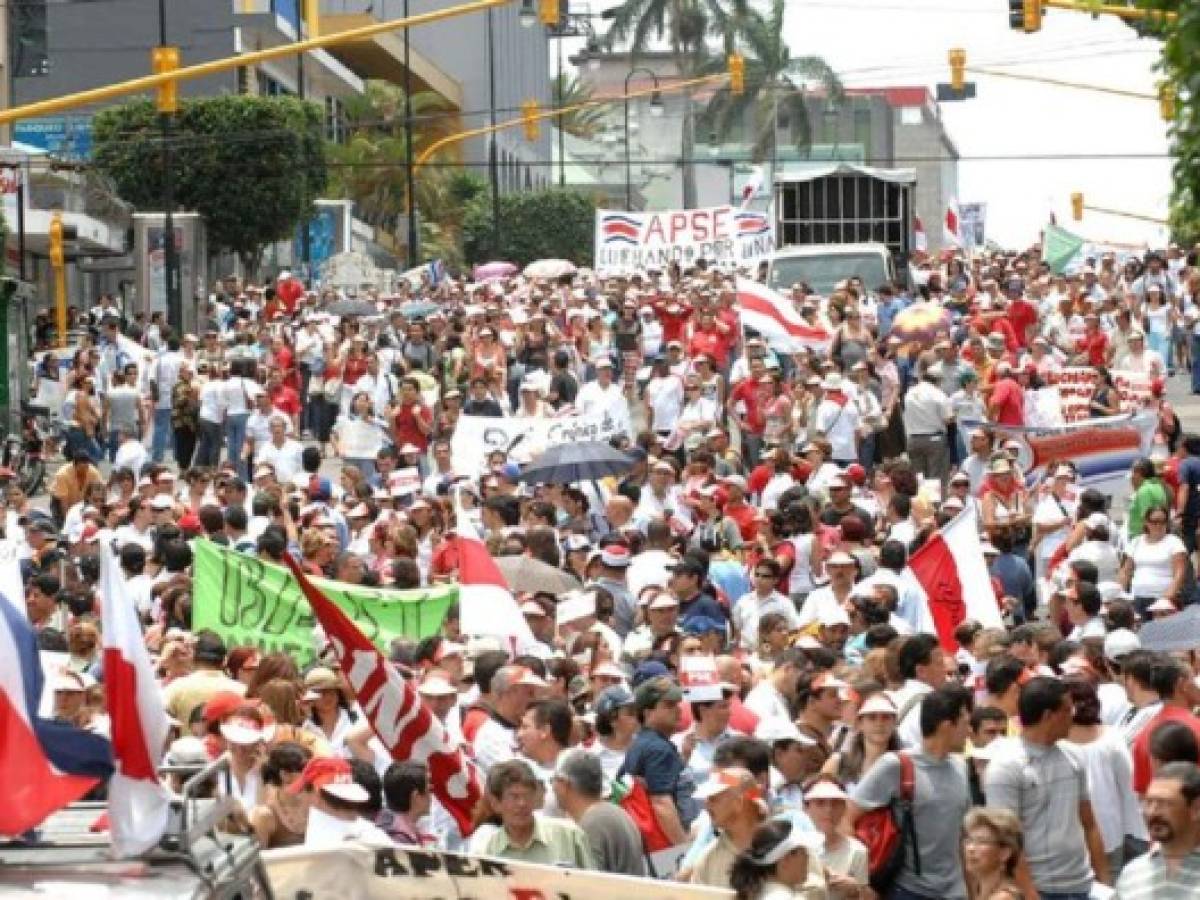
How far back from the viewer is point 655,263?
57.2 metres

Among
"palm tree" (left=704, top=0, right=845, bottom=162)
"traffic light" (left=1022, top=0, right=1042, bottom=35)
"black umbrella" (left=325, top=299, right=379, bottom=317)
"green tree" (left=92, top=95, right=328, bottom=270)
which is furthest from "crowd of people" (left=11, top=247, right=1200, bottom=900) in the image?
"palm tree" (left=704, top=0, right=845, bottom=162)

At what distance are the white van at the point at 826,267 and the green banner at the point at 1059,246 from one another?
11317 mm

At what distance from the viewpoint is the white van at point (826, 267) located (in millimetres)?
43688

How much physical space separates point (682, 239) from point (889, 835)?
4418 centimetres

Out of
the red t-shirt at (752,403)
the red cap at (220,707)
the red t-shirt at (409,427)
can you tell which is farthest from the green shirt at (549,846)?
the red t-shirt at (409,427)

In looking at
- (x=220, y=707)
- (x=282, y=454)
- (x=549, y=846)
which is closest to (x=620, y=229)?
(x=282, y=454)

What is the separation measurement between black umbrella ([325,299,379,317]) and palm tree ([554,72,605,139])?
73.7 metres

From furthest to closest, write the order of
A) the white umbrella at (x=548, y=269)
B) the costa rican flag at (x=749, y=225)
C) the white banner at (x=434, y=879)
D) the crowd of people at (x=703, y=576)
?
the white umbrella at (x=548, y=269), the costa rican flag at (x=749, y=225), the crowd of people at (x=703, y=576), the white banner at (x=434, y=879)

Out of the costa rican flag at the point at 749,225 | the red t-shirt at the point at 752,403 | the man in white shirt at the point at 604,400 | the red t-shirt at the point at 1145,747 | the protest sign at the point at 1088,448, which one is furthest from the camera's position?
the costa rican flag at the point at 749,225

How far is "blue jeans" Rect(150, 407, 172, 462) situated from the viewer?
116ft

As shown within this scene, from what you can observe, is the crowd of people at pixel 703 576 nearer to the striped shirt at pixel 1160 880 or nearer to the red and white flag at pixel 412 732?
the striped shirt at pixel 1160 880

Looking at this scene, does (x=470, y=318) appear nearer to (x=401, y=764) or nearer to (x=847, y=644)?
(x=847, y=644)

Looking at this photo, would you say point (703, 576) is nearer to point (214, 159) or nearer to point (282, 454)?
point (282, 454)

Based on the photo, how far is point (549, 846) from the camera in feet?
36.4
